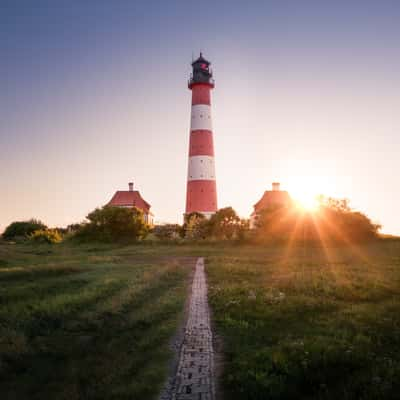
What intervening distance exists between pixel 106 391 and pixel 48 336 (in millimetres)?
3392

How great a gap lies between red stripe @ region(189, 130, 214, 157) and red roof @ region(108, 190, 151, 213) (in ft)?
71.9

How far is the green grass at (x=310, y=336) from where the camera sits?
221 inches

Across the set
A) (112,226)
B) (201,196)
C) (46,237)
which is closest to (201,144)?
(201,196)

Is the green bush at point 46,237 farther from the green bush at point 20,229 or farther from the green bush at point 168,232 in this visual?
the green bush at point 168,232

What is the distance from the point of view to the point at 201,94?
150 feet

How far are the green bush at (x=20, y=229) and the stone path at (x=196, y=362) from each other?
41.8 meters

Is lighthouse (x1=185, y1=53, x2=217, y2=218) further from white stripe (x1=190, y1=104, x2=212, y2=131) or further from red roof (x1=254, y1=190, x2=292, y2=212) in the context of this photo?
red roof (x1=254, y1=190, x2=292, y2=212)

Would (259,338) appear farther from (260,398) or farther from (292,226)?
(292,226)

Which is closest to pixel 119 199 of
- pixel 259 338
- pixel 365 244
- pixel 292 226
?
pixel 292 226

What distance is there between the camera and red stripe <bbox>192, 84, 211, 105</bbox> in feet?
149

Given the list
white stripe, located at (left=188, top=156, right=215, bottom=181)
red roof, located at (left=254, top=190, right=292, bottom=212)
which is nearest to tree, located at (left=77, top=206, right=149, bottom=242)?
white stripe, located at (left=188, top=156, right=215, bottom=181)

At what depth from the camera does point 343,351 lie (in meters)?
6.72

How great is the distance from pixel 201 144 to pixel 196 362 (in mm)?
38408

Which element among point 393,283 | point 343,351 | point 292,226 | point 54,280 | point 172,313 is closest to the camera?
point 343,351
